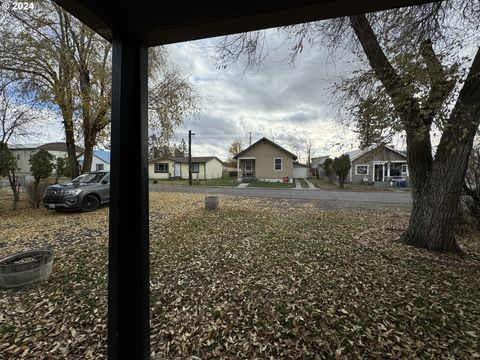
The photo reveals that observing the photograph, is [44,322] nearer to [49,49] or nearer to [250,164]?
[49,49]

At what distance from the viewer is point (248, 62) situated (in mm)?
3311

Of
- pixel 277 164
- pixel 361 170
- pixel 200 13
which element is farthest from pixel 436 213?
pixel 361 170

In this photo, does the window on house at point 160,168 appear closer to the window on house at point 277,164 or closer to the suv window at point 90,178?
the window on house at point 277,164

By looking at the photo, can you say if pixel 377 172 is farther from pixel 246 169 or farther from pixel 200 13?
pixel 200 13

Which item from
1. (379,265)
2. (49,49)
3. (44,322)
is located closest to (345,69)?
(379,265)

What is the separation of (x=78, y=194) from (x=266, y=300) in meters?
7.17

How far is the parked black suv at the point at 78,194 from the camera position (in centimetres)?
696

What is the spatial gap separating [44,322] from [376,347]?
3309mm

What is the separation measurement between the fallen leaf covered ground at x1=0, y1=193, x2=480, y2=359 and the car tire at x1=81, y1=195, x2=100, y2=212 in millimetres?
2246

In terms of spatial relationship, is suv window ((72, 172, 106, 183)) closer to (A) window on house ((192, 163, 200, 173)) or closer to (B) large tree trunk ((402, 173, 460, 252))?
(B) large tree trunk ((402, 173, 460, 252))

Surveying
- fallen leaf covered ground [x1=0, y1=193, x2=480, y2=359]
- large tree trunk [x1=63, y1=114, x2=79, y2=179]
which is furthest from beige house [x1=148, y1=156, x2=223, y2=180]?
fallen leaf covered ground [x1=0, y1=193, x2=480, y2=359]

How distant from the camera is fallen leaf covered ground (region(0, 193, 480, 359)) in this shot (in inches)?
78.4

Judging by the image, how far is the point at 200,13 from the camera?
127 centimetres

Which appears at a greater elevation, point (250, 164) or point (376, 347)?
point (250, 164)
